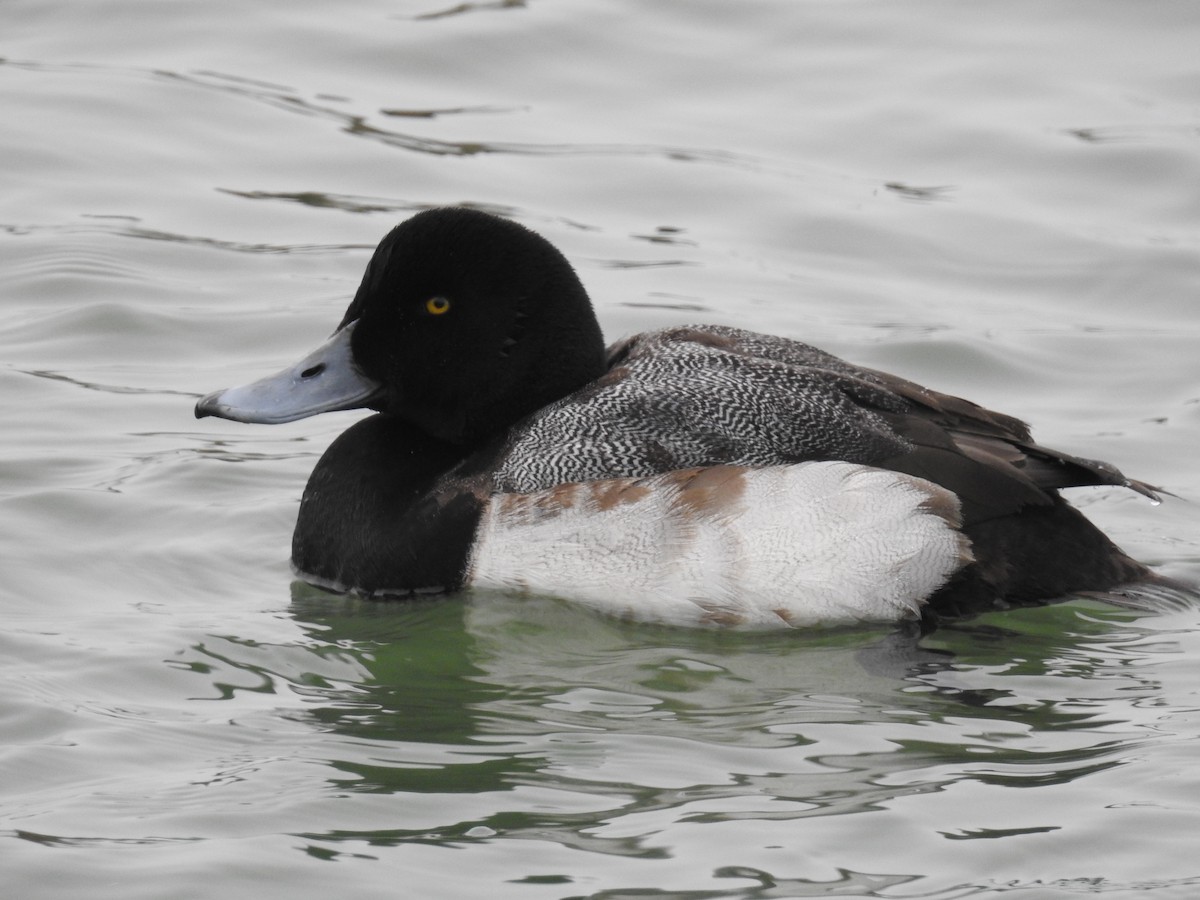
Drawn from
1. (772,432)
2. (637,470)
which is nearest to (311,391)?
(637,470)

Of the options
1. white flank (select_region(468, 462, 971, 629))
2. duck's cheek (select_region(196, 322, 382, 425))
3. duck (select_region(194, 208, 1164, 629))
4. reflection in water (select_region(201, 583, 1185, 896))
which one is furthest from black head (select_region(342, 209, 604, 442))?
reflection in water (select_region(201, 583, 1185, 896))

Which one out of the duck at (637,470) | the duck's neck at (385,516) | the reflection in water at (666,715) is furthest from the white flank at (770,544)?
the duck's neck at (385,516)

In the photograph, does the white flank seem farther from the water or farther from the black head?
the black head

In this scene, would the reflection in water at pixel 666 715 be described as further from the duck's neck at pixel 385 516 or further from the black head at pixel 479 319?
the black head at pixel 479 319

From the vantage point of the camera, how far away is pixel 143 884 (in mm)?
4465

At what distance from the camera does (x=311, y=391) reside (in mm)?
6504

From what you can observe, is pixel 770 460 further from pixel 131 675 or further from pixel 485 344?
pixel 131 675

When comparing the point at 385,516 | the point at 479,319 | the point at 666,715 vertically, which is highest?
the point at 479,319

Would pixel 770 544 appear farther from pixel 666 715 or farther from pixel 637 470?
pixel 666 715

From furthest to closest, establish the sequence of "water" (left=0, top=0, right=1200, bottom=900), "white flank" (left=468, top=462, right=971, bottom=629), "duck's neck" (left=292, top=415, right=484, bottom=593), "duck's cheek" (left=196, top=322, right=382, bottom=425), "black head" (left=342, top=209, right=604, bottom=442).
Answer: "duck's cheek" (left=196, top=322, right=382, bottom=425)
"black head" (left=342, top=209, right=604, bottom=442)
"duck's neck" (left=292, top=415, right=484, bottom=593)
"white flank" (left=468, top=462, right=971, bottom=629)
"water" (left=0, top=0, right=1200, bottom=900)

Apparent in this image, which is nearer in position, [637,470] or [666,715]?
[666,715]

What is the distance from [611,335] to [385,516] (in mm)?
2806

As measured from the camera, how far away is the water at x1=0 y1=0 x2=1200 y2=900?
4.73 m

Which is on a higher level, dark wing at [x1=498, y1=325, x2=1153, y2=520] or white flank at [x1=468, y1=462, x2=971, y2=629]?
dark wing at [x1=498, y1=325, x2=1153, y2=520]
